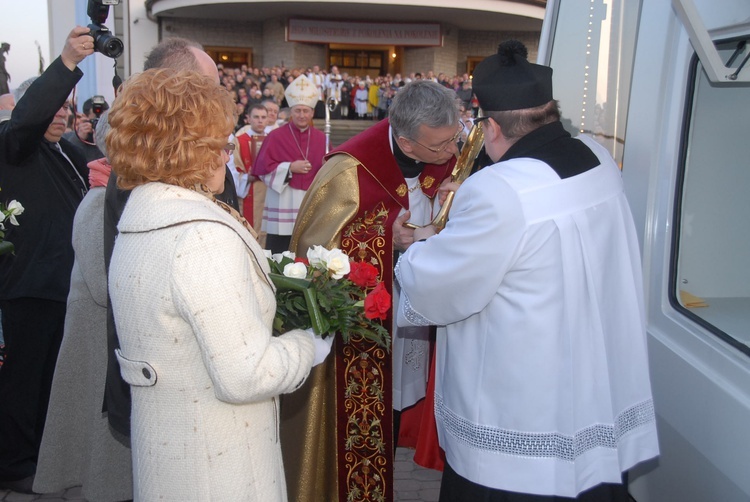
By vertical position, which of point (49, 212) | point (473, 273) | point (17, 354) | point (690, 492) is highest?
point (473, 273)

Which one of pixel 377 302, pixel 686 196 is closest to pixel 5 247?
pixel 377 302

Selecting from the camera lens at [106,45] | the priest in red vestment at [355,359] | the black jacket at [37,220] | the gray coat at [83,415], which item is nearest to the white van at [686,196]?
the priest in red vestment at [355,359]

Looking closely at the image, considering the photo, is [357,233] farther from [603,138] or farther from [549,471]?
[549,471]

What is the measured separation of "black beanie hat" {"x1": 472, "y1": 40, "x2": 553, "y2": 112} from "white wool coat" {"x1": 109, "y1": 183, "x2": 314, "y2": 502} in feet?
2.72

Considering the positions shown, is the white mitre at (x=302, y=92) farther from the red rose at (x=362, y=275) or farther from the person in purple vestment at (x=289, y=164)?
the red rose at (x=362, y=275)

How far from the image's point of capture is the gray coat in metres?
3.10

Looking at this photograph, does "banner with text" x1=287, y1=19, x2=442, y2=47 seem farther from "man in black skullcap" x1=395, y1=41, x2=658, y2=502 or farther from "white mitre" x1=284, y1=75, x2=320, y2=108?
"man in black skullcap" x1=395, y1=41, x2=658, y2=502

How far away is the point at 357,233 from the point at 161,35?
87.7ft

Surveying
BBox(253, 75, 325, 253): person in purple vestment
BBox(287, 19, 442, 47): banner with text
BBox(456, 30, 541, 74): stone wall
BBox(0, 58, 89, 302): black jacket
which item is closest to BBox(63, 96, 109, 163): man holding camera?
BBox(253, 75, 325, 253): person in purple vestment

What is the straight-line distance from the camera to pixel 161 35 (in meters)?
27.4

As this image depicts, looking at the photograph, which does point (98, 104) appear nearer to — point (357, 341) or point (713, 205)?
point (357, 341)

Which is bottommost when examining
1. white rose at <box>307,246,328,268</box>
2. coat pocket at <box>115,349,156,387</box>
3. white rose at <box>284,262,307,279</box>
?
coat pocket at <box>115,349,156,387</box>

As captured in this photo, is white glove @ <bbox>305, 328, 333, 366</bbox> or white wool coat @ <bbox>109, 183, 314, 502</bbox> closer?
white wool coat @ <bbox>109, 183, 314, 502</bbox>

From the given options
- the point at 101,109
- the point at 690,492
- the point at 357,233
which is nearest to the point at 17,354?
the point at 357,233
